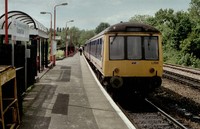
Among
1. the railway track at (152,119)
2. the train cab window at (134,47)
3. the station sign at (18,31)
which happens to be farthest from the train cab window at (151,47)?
the station sign at (18,31)

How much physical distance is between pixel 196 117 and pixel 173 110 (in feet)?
4.16

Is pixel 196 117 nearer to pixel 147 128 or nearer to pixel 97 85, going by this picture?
pixel 147 128

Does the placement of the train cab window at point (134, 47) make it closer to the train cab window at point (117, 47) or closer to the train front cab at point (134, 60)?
the train front cab at point (134, 60)

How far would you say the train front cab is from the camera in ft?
49.4

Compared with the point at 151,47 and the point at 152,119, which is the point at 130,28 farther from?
the point at 152,119

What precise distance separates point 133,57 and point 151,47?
2.81ft

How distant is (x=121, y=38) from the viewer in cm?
1522

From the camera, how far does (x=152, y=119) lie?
12219 millimetres

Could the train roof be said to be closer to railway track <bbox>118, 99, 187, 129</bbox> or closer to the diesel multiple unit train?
the diesel multiple unit train

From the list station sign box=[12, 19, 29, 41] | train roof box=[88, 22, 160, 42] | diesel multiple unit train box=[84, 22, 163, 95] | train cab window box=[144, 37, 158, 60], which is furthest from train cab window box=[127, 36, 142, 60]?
station sign box=[12, 19, 29, 41]

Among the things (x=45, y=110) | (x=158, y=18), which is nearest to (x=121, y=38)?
(x=45, y=110)

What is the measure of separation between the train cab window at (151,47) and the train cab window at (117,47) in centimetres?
97

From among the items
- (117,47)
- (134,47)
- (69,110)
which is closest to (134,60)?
(134,47)

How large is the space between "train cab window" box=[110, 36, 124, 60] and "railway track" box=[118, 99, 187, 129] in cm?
236
